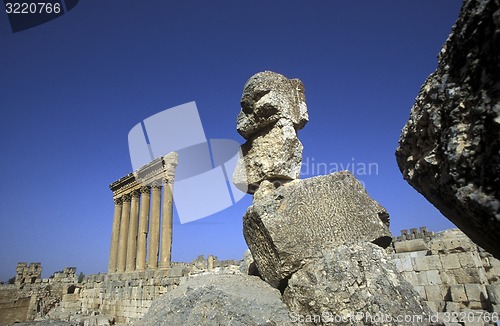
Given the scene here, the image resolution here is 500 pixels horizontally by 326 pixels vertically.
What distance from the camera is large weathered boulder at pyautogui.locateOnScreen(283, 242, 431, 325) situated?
2238mm

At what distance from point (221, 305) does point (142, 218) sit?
2045cm

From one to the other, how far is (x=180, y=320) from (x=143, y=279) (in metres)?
13.8

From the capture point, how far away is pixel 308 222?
113 inches

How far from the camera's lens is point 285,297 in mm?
2738

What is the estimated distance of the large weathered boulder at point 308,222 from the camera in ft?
9.02

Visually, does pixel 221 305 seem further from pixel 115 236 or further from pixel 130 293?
pixel 115 236

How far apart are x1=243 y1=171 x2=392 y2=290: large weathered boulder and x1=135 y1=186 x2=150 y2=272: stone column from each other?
19213mm

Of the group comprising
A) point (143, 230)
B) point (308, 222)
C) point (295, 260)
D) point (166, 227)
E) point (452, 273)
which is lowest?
point (452, 273)

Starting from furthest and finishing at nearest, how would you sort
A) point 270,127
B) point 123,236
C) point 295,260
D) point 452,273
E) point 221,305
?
1. point 123,236
2. point 452,273
3. point 270,127
4. point 295,260
5. point 221,305

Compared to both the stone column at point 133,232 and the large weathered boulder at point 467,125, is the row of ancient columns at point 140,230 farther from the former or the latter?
the large weathered boulder at point 467,125

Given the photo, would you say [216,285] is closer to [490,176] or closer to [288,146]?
[288,146]

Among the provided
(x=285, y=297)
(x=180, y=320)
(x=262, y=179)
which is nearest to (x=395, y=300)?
(x=285, y=297)

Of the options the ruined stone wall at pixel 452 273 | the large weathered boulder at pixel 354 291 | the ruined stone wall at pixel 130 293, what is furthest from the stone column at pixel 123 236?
the large weathered boulder at pixel 354 291

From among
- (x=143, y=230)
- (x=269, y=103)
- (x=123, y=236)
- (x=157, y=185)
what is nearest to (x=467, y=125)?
(x=269, y=103)
